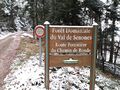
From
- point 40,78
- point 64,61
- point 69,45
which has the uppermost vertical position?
point 69,45

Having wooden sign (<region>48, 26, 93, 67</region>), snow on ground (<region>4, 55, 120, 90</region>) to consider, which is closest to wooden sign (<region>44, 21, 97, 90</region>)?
wooden sign (<region>48, 26, 93, 67</region>)

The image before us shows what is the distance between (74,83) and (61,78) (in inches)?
22.1

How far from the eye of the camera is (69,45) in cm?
776

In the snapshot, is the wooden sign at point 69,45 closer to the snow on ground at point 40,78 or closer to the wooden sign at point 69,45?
the wooden sign at point 69,45

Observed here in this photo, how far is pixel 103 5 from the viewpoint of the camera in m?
27.2

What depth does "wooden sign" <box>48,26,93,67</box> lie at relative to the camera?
25.3ft

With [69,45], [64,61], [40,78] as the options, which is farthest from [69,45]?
[40,78]

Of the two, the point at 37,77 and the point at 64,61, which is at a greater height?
the point at 64,61

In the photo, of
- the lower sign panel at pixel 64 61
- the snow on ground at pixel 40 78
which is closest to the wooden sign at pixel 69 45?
the lower sign panel at pixel 64 61

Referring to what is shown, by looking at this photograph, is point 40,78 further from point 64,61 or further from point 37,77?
point 64,61

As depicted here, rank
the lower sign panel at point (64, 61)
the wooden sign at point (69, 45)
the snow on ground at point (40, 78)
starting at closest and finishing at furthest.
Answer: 1. the wooden sign at point (69, 45)
2. the lower sign panel at point (64, 61)
3. the snow on ground at point (40, 78)

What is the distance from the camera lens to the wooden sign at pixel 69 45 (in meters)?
7.70

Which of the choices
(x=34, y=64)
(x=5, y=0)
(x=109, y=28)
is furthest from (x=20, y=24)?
(x=34, y=64)

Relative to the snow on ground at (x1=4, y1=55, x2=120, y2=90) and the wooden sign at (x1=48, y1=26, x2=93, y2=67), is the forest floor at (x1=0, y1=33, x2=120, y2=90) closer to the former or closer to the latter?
the snow on ground at (x1=4, y1=55, x2=120, y2=90)
